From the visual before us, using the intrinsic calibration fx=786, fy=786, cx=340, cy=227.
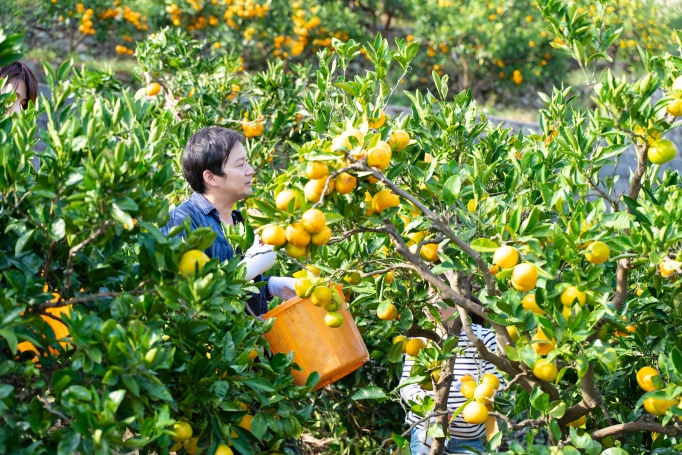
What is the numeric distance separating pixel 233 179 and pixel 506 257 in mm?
1289

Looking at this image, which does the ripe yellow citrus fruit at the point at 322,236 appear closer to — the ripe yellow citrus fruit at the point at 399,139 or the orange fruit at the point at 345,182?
the orange fruit at the point at 345,182

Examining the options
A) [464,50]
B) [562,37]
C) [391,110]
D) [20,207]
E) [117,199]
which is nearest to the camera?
[117,199]

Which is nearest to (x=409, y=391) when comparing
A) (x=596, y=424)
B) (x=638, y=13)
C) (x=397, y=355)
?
(x=397, y=355)

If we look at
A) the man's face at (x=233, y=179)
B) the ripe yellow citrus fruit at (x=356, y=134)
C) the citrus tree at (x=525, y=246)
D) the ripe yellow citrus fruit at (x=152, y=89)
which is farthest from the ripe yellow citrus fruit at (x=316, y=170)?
the ripe yellow citrus fruit at (x=152, y=89)

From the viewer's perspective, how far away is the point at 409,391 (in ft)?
9.62

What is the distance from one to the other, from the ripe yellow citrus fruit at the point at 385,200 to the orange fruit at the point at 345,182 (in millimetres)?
115

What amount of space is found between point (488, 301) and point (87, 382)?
2.98ft

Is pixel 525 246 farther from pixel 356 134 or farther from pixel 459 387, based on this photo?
pixel 459 387

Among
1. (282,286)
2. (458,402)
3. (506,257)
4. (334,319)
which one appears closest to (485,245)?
(506,257)

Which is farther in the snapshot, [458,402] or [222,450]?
[458,402]

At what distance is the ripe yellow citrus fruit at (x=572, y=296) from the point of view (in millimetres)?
1708

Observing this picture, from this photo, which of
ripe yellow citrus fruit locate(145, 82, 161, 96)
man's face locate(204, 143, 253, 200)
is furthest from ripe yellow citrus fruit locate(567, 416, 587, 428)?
ripe yellow citrus fruit locate(145, 82, 161, 96)

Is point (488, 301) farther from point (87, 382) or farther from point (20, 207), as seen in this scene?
point (20, 207)

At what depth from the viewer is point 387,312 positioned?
7.11ft
